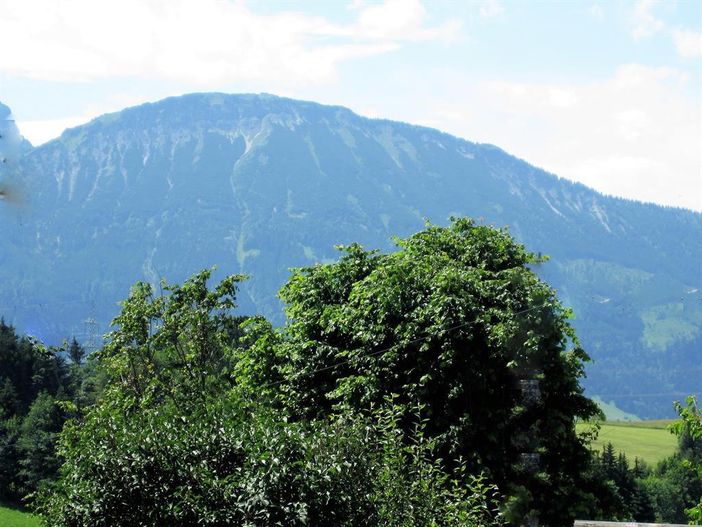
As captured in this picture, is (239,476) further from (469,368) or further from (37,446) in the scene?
(37,446)

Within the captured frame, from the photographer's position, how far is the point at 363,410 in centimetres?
2705

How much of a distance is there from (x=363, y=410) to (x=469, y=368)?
3.33m

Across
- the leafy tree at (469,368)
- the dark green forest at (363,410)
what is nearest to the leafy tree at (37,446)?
the dark green forest at (363,410)

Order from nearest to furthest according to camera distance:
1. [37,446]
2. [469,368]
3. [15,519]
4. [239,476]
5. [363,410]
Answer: [239,476], [363,410], [469,368], [15,519], [37,446]

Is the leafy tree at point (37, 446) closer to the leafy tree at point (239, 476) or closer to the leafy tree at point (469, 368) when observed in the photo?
the leafy tree at point (469, 368)

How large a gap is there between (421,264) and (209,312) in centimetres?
904

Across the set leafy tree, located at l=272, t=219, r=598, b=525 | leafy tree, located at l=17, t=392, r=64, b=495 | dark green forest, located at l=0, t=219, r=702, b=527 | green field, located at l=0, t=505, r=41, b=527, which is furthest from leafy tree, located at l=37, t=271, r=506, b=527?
leafy tree, located at l=17, t=392, r=64, b=495

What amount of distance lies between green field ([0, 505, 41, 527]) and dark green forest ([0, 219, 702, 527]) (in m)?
39.9

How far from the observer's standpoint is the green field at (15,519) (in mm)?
74062

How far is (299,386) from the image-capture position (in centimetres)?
3055

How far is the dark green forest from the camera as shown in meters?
15.2

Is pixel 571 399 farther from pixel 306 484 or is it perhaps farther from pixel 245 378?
pixel 306 484

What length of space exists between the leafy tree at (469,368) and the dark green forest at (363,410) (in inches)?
2.5

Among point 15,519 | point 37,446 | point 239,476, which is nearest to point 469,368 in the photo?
point 239,476
